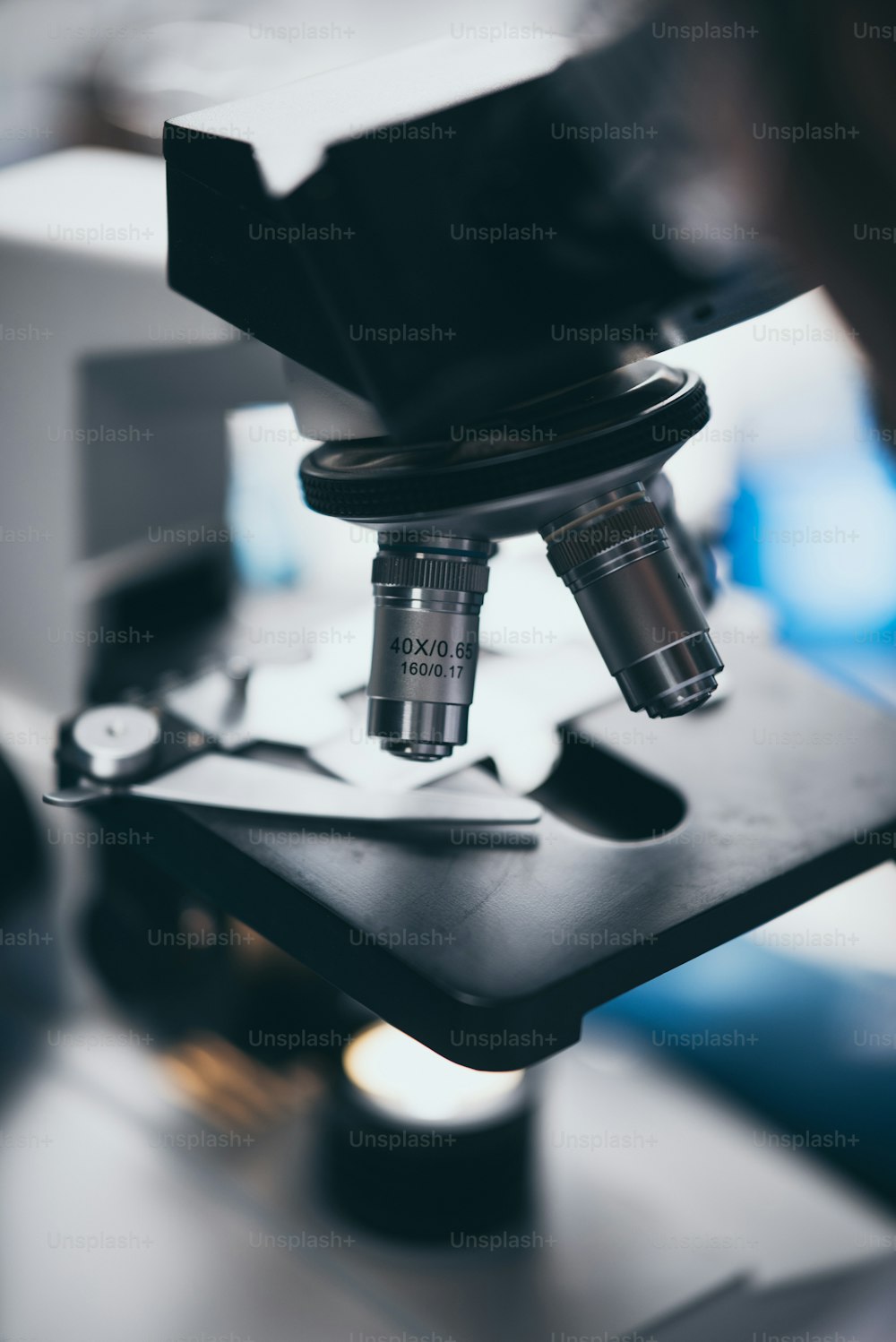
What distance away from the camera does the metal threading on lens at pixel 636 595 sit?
54 cm

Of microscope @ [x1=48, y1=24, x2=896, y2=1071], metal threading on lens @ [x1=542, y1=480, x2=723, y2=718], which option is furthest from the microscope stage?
metal threading on lens @ [x1=542, y1=480, x2=723, y2=718]

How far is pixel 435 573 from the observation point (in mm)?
550

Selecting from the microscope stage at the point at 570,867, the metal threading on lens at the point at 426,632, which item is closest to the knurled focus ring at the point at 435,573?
the metal threading on lens at the point at 426,632

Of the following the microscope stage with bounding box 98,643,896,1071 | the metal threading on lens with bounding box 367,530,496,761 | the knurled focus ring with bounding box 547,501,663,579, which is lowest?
the microscope stage with bounding box 98,643,896,1071

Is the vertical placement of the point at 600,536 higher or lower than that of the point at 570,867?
higher

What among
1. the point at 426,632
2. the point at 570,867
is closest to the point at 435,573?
the point at 426,632

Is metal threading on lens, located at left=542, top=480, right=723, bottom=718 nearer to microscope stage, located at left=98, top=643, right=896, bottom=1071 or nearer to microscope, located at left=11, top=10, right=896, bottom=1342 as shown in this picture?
microscope, located at left=11, top=10, right=896, bottom=1342

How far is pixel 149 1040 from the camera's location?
88 centimetres

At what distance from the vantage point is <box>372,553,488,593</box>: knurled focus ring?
0.55 meters

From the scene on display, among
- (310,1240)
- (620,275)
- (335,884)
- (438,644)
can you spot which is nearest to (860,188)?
(620,275)

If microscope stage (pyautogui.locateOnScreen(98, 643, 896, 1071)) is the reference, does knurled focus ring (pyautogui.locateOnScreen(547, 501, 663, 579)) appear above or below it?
above

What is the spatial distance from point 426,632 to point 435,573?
0.03m

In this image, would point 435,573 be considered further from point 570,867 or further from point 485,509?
point 570,867

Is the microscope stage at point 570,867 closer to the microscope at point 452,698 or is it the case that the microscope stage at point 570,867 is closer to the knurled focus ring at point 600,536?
the microscope at point 452,698
